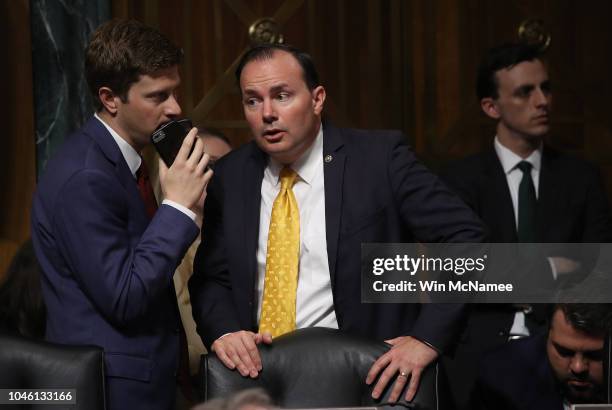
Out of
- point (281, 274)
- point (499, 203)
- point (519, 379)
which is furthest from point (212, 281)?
point (499, 203)

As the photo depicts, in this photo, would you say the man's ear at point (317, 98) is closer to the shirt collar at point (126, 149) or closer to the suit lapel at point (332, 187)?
the suit lapel at point (332, 187)

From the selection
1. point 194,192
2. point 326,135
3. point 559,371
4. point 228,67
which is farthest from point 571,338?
point 228,67

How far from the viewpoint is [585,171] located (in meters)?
3.29

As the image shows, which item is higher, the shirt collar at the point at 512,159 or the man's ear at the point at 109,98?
the man's ear at the point at 109,98

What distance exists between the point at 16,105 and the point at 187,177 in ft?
5.49

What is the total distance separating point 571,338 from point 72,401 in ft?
4.20

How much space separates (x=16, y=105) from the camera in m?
3.70

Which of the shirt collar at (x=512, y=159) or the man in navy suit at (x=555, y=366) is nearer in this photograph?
the man in navy suit at (x=555, y=366)

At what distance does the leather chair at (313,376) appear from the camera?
6.77ft

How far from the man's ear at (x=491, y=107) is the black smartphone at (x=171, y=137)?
151 centimetres

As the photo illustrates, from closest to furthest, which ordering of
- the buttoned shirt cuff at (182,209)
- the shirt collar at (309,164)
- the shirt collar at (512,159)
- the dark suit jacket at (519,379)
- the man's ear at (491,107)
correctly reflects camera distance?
the buttoned shirt cuff at (182,209) < the shirt collar at (309,164) < the dark suit jacket at (519,379) < the shirt collar at (512,159) < the man's ear at (491,107)

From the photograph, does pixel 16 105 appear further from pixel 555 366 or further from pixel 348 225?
pixel 555 366
